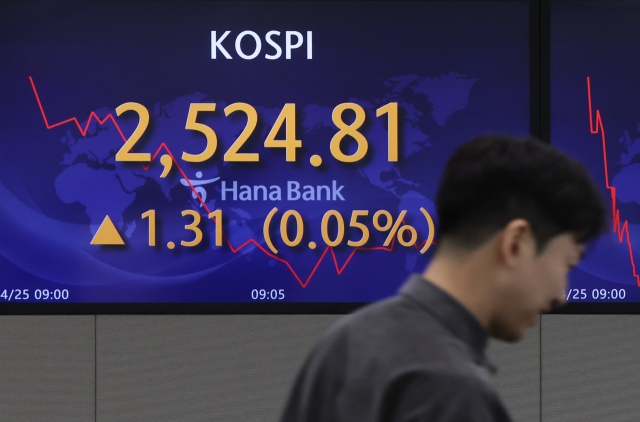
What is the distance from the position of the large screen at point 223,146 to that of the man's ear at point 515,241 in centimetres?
269

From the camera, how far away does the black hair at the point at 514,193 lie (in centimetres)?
97

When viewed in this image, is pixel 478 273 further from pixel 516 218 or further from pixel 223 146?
pixel 223 146

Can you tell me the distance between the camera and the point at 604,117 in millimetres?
3736

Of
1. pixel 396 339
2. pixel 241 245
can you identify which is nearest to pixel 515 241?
pixel 396 339

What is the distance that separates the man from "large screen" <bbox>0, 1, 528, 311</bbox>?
2648 mm

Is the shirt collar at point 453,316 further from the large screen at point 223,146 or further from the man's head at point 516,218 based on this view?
the large screen at point 223,146

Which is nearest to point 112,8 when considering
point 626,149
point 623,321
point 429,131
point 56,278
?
point 56,278

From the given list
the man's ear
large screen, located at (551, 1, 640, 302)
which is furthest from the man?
large screen, located at (551, 1, 640, 302)

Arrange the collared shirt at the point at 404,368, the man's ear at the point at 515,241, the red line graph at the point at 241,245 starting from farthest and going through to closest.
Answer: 1. the red line graph at the point at 241,245
2. the man's ear at the point at 515,241
3. the collared shirt at the point at 404,368

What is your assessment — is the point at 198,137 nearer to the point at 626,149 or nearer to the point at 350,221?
the point at 350,221

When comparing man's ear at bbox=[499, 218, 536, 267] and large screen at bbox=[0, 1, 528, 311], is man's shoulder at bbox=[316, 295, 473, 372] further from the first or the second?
large screen at bbox=[0, 1, 528, 311]

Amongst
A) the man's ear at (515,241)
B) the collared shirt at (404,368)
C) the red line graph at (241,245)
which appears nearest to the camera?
the collared shirt at (404,368)

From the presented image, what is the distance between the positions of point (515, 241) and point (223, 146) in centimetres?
280

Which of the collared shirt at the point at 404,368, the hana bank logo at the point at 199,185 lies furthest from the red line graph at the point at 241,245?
the collared shirt at the point at 404,368
